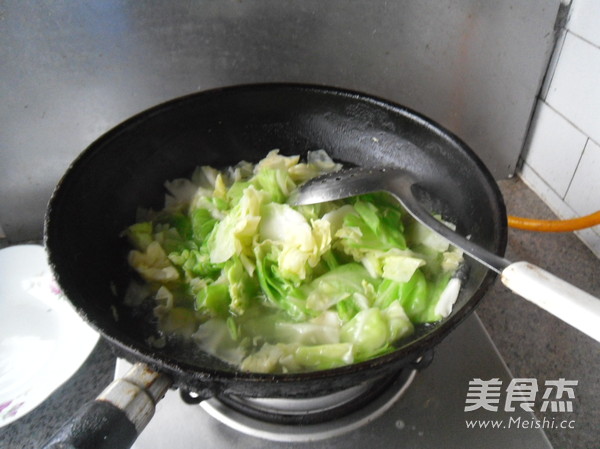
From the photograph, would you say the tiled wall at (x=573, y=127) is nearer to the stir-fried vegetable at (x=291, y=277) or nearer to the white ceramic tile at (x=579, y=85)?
the white ceramic tile at (x=579, y=85)

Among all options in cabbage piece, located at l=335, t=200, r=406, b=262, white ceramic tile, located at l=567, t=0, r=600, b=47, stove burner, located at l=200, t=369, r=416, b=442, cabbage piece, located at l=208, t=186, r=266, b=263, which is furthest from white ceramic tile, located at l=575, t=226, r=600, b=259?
cabbage piece, located at l=208, t=186, r=266, b=263

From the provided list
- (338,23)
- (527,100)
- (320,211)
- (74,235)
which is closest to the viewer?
(74,235)

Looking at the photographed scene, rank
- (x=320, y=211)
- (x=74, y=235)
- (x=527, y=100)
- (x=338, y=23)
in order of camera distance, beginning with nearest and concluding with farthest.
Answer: (x=74, y=235), (x=320, y=211), (x=338, y=23), (x=527, y=100)

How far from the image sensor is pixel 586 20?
0.99 metres

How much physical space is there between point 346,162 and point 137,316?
20.2 inches

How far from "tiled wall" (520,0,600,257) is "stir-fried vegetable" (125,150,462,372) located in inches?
17.9

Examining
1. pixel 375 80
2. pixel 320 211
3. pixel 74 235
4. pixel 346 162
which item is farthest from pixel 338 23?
pixel 74 235

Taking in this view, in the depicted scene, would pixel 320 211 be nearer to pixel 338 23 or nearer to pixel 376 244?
pixel 376 244

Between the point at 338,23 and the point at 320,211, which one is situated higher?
the point at 338,23

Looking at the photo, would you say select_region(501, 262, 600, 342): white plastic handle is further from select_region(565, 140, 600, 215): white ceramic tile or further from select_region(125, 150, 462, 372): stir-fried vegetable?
select_region(565, 140, 600, 215): white ceramic tile

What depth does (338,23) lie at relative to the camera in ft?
3.30

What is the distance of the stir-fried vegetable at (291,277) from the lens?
752 mm

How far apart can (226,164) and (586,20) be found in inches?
31.0

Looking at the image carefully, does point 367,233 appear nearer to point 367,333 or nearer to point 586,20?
point 367,333
